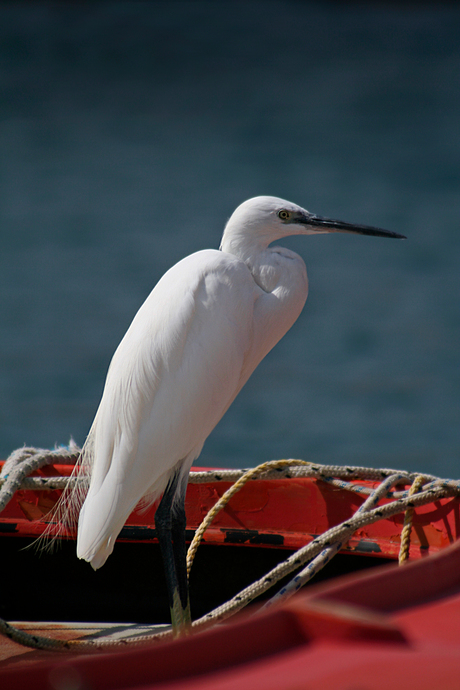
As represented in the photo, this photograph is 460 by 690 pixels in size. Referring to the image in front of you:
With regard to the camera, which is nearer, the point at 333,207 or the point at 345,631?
the point at 345,631

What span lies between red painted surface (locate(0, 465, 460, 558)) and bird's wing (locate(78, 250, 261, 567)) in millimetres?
346

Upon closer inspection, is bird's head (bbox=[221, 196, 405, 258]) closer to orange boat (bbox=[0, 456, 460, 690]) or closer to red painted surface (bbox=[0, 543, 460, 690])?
orange boat (bbox=[0, 456, 460, 690])

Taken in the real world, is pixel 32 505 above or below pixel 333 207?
below

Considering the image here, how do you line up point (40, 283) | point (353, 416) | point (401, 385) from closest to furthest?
point (353, 416) → point (401, 385) → point (40, 283)

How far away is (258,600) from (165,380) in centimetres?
76

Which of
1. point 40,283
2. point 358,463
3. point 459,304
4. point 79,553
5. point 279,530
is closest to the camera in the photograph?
point 79,553

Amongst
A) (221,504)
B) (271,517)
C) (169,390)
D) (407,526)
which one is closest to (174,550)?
(221,504)

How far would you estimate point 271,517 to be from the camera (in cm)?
179

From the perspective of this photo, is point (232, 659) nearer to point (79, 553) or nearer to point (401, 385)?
point (79, 553)

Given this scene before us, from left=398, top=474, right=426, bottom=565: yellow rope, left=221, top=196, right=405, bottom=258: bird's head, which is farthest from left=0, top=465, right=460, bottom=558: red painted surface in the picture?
left=221, top=196, right=405, bottom=258: bird's head

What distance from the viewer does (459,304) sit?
8445mm

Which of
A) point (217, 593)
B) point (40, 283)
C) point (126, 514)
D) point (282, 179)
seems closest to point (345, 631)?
point (126, 514)

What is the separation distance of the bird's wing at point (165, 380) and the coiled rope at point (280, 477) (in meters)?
0.23

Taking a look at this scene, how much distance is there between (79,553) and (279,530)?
580 mm
